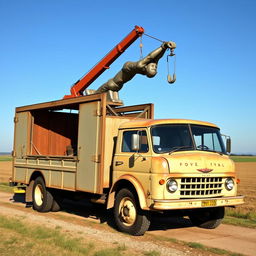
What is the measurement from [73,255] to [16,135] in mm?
7990

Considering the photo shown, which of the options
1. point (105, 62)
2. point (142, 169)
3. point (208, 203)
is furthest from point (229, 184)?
point (105, 62)

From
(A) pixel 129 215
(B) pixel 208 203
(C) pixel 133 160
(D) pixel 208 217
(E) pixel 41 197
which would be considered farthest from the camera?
(E) pixel 41 197

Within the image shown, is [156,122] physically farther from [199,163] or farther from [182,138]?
[199,163]

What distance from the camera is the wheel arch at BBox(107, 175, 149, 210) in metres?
8.18

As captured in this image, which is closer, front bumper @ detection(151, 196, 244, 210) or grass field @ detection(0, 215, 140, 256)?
grass field @ detection(0, 215, 140, 256)

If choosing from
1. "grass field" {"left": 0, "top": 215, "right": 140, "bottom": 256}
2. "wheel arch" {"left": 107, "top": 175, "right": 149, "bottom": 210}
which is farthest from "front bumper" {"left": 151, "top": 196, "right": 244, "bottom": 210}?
"grass field" {"left": 0, "top": 215, "right": 140, "bottom": 256}

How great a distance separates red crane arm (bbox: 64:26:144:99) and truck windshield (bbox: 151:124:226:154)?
15.2ft

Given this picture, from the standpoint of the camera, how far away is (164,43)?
1073cm

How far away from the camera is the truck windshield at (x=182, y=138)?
28.0 ft

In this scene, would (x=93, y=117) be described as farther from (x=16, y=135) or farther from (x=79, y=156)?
(x=16, y=135)

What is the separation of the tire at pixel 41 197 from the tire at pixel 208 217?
450 centimetres

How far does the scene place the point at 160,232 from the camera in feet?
29.6

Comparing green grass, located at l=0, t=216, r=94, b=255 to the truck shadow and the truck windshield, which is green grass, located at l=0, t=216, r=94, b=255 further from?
the truck windshield

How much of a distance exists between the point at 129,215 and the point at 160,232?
0.93 meters
